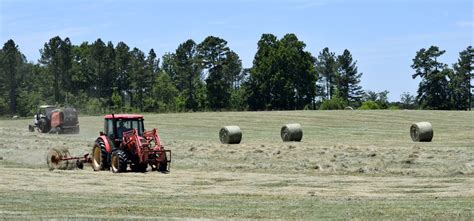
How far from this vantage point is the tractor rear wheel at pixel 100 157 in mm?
23609

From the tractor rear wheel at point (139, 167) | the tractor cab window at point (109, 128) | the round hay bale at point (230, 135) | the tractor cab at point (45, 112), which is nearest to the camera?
the tractor rear wheel at point (139, 167)

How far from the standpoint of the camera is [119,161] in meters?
22.4

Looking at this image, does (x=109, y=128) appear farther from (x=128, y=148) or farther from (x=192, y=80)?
(x=192, y=80)

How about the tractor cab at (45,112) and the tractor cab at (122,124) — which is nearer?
the tractor cab at (122,124)

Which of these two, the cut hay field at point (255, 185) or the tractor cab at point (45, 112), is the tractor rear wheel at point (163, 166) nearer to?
the cut hay field at point (255, 185)

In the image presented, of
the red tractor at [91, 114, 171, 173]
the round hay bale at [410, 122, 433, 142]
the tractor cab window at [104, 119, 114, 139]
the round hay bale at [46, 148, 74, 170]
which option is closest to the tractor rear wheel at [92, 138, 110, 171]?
the red tractor at [91, 114, 171, 173]

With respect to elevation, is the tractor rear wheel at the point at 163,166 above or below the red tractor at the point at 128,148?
below

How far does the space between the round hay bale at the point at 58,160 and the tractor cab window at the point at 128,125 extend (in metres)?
2.31

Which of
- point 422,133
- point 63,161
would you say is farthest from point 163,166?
point 422,133

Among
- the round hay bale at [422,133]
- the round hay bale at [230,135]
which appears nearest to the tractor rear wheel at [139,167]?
the round hay bale at [230,135]

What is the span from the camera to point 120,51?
114m

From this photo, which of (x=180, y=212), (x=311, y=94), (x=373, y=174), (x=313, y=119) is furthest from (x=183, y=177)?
(x=311, y=94)

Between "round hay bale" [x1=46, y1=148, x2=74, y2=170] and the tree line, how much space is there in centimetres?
6496

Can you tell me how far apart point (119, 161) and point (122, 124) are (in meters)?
1.70
